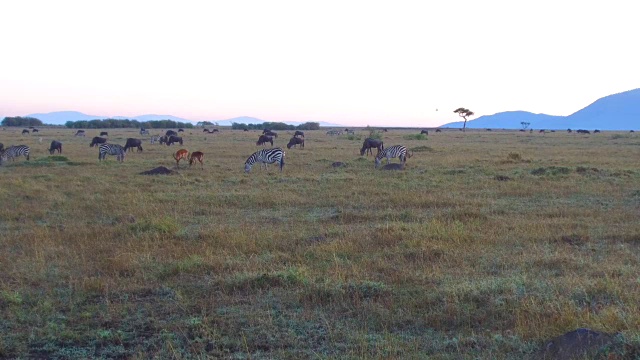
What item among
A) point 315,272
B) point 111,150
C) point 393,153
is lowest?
point 315,272

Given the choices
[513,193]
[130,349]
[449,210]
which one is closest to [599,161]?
[513,193]

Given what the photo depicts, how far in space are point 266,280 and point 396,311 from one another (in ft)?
6.27

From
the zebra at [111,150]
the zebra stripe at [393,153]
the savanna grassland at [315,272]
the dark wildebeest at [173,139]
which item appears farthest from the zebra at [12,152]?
the zebra stripe at [393,153]

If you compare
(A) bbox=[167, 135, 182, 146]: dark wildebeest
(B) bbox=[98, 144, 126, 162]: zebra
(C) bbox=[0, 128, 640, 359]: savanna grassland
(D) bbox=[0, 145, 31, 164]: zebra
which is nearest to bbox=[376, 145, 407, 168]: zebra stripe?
(C) bbox=[0, 128, 640, 359]: savanna grassland

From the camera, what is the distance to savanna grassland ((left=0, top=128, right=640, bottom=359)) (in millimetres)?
5801

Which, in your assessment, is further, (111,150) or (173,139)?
(173,139)

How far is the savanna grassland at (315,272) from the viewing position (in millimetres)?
5801

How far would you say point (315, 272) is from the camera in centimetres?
818

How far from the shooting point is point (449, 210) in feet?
44.1

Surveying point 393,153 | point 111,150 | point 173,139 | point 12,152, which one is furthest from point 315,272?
point 173,139

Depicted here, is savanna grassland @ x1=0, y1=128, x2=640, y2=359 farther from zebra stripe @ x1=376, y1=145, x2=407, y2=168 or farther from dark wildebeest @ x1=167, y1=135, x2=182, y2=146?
dark wildebeest @ x1=167, y1=135, x2=182, y2=146

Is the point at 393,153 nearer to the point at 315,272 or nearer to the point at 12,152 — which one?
the point at 12,152

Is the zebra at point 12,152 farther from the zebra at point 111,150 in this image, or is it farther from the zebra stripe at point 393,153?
the zebra stripe at point 393,153

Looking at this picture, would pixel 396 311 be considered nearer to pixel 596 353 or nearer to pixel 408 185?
pixel 596 353
